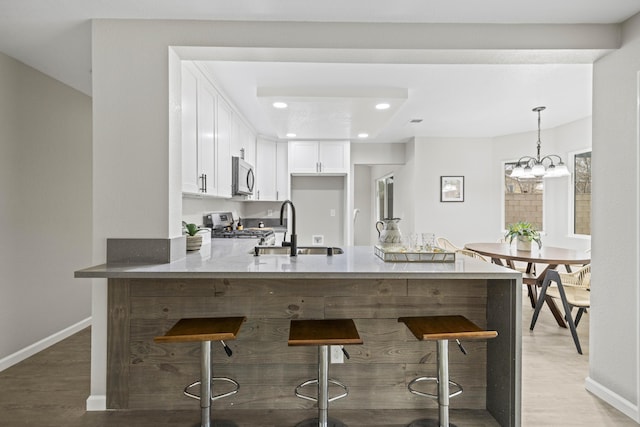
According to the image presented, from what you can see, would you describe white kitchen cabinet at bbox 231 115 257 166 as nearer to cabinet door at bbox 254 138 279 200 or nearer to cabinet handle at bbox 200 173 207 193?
cabinet door at bbox 254 138 279 200

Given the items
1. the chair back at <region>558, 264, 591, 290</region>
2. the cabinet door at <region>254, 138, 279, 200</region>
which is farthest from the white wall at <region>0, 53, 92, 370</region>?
the chair back at <region>558, 264, 591, 290</region>

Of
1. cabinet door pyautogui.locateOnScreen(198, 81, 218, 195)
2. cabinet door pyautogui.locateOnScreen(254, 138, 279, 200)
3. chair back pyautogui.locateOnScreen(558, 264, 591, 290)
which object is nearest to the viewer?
cabinet door pyautogui.locateOnScreen(198, 81, 218, 195)

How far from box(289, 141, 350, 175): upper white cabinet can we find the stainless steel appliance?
4.56 ft

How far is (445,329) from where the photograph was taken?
1.78 metres

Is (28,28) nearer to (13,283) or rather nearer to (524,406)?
(13,283)

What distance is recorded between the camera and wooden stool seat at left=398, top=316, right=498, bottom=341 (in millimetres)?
1708

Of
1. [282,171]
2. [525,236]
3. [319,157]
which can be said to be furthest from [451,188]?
[282,171]

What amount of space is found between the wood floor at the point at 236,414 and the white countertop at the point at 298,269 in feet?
2.92

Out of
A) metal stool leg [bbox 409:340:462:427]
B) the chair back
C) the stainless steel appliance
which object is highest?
the stainless steel appliance

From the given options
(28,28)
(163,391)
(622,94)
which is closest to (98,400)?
(163,391)

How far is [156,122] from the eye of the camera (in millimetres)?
2133

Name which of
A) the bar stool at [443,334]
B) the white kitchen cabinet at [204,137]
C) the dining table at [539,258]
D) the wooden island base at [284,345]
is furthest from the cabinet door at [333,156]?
the bar stool at [443,334]

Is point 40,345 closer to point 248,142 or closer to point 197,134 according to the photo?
point 197,134

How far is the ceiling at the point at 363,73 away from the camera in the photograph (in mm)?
1991
